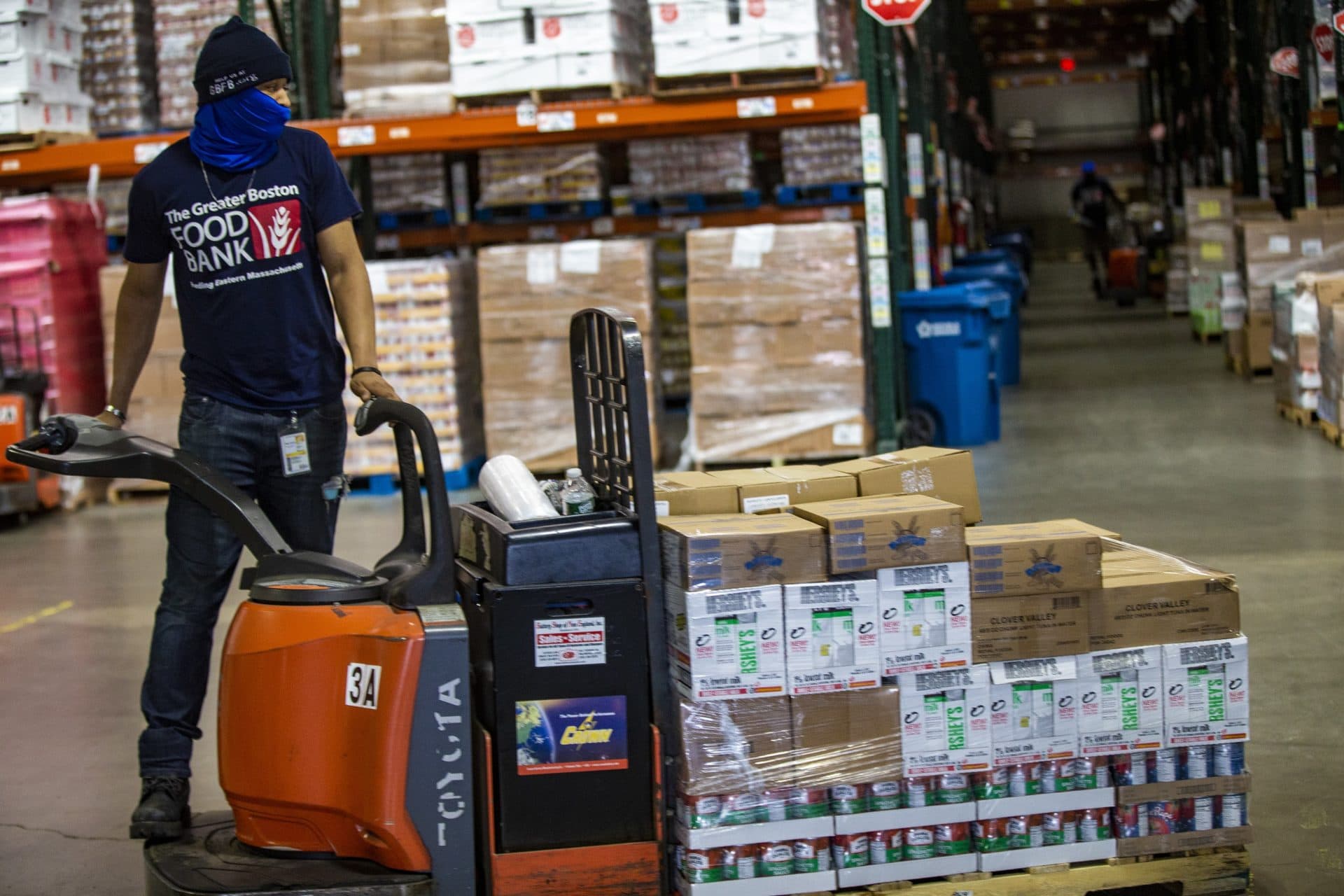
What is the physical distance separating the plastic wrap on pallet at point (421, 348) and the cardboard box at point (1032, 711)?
6.71 metres

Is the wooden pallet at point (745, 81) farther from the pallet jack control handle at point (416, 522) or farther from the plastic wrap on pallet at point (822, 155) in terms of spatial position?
the pallet jack control handle at point (416, 522)

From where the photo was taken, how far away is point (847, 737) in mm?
3334

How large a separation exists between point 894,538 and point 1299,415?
26.8ft

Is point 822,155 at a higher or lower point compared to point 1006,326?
higher

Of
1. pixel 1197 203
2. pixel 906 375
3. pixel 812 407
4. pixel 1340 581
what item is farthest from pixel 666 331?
pixel 1340 581

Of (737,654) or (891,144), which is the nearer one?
(737,654)

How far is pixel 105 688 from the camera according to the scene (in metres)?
5.68

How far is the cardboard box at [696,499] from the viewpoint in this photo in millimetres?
3850

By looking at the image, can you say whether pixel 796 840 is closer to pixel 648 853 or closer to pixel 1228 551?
pixel 648 853

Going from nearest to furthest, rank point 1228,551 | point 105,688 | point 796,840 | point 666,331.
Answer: point 796,840, point 105,688, point 1228,551, point 666,331

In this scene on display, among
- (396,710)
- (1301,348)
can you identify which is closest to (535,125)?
(1301,348)

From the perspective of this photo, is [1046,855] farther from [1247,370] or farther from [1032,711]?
[1247,370]

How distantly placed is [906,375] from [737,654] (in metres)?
7.37

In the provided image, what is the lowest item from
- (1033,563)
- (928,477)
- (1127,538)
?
(1127,538)
